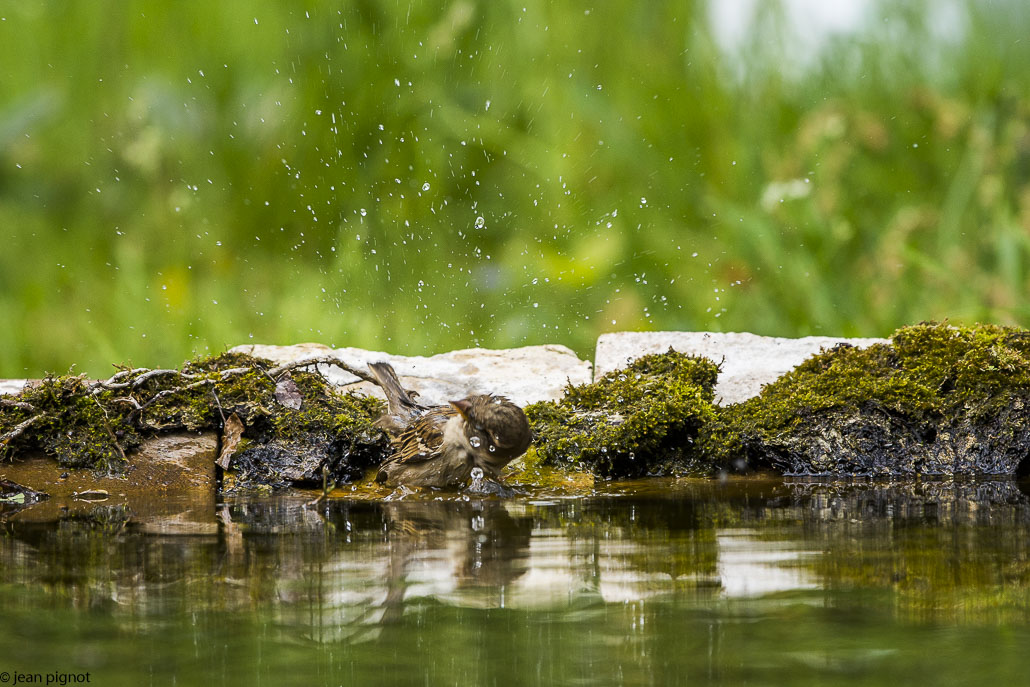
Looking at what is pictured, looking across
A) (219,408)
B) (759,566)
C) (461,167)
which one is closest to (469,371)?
(219,408)

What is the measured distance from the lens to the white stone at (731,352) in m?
4.86

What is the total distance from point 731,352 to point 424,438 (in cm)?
204

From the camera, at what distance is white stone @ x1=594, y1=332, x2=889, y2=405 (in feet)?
15.9

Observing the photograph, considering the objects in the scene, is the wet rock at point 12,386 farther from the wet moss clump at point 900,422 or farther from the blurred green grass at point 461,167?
the wet moss clump at point 900,422

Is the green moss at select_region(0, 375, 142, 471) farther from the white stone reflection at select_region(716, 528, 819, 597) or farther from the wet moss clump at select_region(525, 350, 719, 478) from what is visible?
the white stone reflection at select_region(716, 528, 819, 597)

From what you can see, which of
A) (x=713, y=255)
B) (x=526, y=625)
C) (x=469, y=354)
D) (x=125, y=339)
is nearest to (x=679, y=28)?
(x=713, y=255)

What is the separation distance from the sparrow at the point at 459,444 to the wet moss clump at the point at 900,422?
0.97 metres

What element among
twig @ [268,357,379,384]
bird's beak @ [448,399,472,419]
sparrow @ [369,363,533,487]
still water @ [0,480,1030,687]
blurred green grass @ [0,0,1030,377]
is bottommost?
still water @ [0,480,1030,687]

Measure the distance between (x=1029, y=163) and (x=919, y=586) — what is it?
6068 millimetres

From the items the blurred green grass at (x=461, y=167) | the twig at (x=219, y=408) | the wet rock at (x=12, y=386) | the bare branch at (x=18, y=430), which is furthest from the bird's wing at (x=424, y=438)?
the blurred green grass at (x=461, y=167)

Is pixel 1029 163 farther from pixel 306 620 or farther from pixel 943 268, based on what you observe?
pixel 306 620

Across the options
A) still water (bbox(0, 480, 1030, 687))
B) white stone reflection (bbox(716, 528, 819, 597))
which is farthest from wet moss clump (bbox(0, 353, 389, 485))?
white stone reflection (bbox(716, 528, 819, 597))

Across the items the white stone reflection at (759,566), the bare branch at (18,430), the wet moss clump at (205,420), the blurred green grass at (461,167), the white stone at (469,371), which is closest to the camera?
the white stone reflection at (759,566)

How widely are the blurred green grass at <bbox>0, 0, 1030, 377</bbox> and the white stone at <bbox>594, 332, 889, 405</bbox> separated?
1.52 meters
